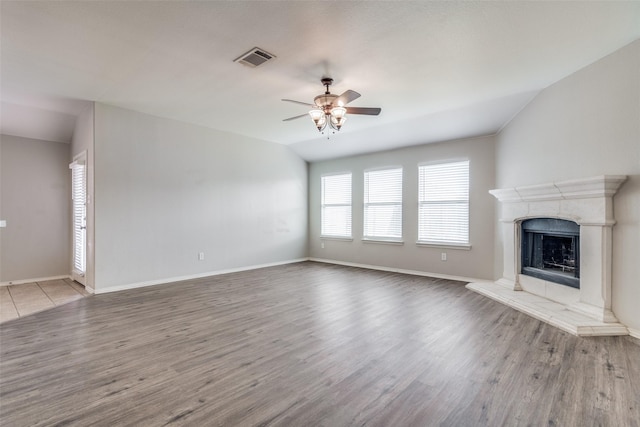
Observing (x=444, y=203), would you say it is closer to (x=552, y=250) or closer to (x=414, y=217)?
(x=414, y=217)

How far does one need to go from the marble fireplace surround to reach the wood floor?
0.77 feet

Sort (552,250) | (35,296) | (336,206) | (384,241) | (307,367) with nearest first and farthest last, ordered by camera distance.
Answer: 1. (307,367)
2. (552,250)
3. (35,296)
4. (384,241)
5. (336,206)

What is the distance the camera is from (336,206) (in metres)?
7.73

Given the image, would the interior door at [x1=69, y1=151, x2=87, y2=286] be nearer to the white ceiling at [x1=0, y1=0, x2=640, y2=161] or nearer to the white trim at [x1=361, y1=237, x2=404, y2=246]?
the white ceiling at [x1=0, y1=0, x2=640, y2=161]

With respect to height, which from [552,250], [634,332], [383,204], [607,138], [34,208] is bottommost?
[634,332]

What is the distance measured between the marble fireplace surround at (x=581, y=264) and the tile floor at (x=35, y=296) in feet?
20.5

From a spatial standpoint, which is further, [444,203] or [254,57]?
[444,203]

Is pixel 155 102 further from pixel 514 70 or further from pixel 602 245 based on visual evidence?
pixel 602 245

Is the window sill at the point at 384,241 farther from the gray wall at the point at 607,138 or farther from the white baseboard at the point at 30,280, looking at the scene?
the white baseboard at the point at 30,280

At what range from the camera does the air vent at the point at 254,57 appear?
122 inches

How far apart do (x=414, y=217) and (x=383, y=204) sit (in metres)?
0.80

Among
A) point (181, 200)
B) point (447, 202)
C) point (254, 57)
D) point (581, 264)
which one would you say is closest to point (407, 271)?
point (447, 202)

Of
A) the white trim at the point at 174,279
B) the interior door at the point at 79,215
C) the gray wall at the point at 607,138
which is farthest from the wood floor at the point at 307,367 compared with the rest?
the interior door at the point at 79,215

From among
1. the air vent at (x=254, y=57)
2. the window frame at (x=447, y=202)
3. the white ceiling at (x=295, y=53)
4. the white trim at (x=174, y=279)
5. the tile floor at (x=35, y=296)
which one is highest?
the white ceiling at (x=295, y=53)
